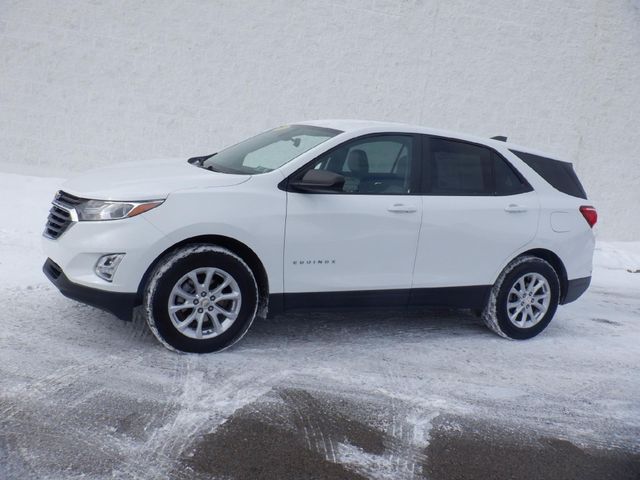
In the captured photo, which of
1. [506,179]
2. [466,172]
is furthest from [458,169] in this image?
[506,179]

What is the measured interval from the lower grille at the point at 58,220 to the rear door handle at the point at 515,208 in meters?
3.41

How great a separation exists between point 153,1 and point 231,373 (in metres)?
7.13

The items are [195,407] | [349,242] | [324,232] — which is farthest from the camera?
[349,242]

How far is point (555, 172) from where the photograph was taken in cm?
662

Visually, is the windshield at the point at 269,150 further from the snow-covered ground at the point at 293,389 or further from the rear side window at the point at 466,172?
the snow-covered ground at the point at 293,389

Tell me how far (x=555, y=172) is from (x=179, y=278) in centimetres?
359

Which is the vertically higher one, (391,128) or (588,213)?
(391,128)

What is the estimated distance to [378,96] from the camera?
36.4 feet

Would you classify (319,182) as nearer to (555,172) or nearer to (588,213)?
(555,172)

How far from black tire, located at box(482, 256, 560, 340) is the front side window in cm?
124

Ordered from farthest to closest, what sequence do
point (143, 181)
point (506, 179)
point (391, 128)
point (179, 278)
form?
point (506, 179), point (391, 128), point (143, 181), point (179, 278)

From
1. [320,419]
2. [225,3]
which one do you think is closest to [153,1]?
[225,3]

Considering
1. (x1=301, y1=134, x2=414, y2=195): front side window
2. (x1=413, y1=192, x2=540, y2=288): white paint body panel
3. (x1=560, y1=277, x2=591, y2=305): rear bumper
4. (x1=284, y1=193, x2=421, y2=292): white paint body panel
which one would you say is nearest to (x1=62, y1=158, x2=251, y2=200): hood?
(x1=284, y1=193, x2=421, y2=292): white paint body panel

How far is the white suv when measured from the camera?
4824 mm
